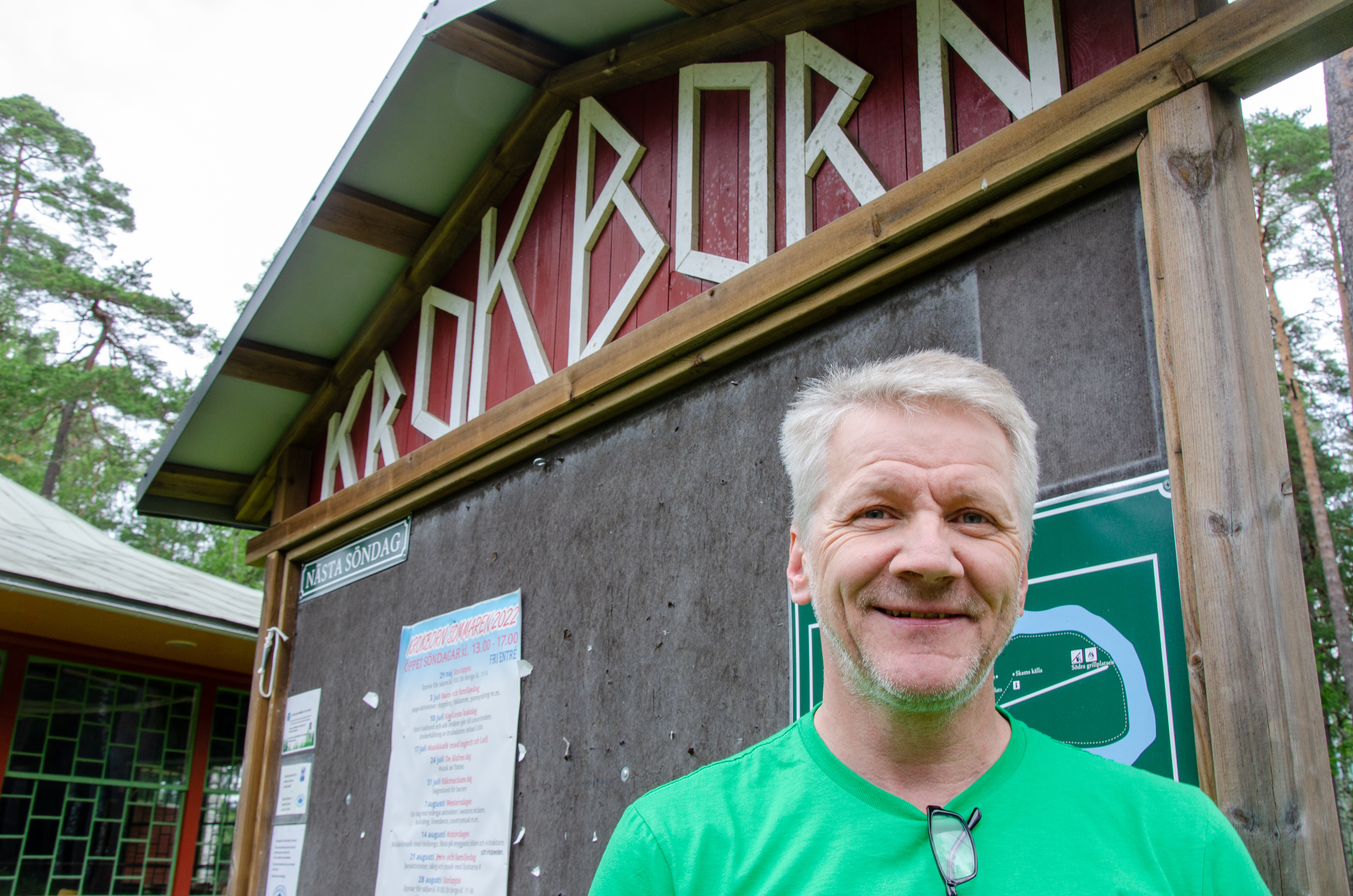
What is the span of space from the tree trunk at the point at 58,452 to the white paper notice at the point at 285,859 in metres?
22.3

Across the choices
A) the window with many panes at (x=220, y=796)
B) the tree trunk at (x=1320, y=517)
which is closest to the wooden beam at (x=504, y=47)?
the window with many panes at (x=220, y=796)

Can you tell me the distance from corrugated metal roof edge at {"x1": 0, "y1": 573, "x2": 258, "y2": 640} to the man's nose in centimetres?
700

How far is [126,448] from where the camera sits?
24703 millimetres

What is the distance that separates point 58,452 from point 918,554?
27.1 meters

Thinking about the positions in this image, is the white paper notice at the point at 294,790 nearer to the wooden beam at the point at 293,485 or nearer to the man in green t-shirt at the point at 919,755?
the wooden beam at the point at 293,485

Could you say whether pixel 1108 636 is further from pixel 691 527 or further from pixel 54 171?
pixel 54 171

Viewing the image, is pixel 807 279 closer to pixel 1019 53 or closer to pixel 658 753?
pixel 1019 53

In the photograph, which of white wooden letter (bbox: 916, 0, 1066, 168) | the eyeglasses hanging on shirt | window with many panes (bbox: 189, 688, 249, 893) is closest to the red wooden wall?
white wooden letter (bbox: 916, 0, 1066, 168)

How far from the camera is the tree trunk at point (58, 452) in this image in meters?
23.7

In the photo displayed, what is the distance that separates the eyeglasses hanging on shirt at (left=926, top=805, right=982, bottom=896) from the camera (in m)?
1.37

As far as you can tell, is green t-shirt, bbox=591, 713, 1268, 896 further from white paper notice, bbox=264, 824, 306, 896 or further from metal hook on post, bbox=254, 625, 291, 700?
metal hook on post, bbox=254, 625, 291, 700

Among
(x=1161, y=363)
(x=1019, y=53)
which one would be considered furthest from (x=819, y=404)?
(x=1019, y=53)

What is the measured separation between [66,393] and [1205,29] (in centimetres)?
2482

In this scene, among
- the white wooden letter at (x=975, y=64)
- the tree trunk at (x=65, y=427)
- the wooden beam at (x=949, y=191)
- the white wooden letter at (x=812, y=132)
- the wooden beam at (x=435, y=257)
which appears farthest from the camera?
the tree trunk at (x=65, y=427)
